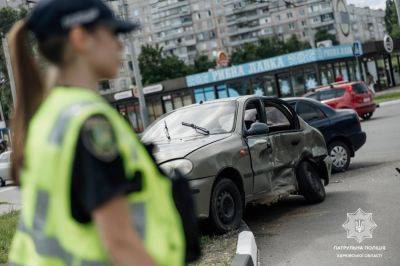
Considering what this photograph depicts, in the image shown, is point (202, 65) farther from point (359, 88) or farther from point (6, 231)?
point (6, 231)

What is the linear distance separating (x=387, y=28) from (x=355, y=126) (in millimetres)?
Answer: 135615

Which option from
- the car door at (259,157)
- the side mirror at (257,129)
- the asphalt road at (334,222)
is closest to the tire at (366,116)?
the asphalt road at (334,222)

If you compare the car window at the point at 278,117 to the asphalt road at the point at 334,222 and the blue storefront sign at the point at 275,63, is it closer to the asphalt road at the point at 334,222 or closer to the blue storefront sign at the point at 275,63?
the asphalt road at the point at 334,222

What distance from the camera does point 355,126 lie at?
12.1 meters

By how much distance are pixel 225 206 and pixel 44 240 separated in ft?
17.6

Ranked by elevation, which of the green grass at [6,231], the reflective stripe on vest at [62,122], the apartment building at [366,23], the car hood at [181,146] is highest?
the apartment building at [366,23]

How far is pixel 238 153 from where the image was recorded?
746 centimetres

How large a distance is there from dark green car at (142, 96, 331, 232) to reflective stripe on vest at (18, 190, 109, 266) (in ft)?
14.9

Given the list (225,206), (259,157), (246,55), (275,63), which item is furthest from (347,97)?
(246,55)

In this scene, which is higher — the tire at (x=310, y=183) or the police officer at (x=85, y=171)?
the police officer at (x=85, y=171)

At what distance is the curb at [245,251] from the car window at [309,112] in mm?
5289

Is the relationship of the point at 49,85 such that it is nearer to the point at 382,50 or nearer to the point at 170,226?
the point at 170,226

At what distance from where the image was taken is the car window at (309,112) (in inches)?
469

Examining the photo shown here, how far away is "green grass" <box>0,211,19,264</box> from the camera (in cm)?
772
